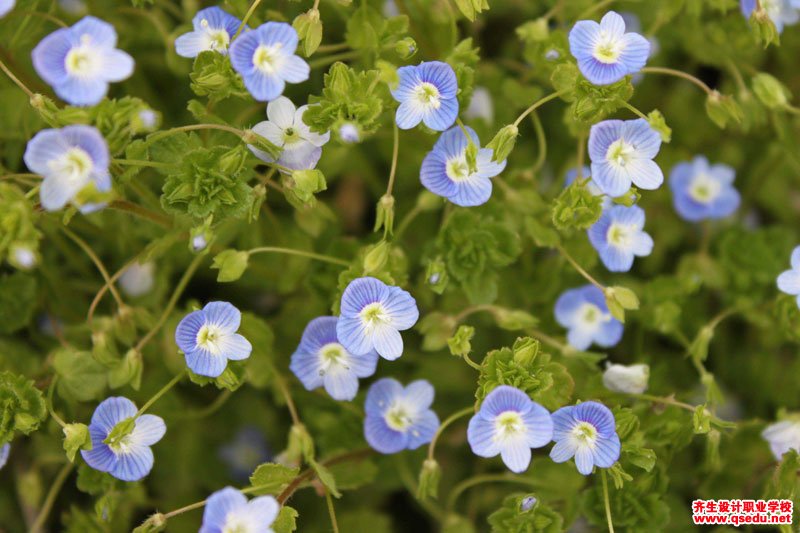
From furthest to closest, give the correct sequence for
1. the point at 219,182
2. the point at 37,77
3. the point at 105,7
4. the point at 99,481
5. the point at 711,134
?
the point at 711,134 < the point at 105,7 < the point at 37,77 < the point at 99,481 < the point at 219,182

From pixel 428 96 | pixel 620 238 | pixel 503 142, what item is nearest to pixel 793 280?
pixel 620 238

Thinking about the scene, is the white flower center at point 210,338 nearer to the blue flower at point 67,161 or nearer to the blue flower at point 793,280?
the blue flower at point 67,161

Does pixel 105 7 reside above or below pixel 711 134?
above

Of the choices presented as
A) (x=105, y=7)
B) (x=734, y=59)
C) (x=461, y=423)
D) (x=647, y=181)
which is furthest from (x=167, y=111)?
(x=734, y=59)

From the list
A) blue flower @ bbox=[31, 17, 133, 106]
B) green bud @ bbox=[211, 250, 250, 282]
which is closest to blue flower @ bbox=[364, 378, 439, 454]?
green bud @ bbox=[211, 250, 250, 282]

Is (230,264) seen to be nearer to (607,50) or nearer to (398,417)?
(398,417)

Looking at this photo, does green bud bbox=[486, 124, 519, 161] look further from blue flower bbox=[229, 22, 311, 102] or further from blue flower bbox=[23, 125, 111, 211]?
blue flower bbox=[23, 125, 111, 211]

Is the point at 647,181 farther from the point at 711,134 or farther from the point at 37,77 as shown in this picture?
the point at 37,77
